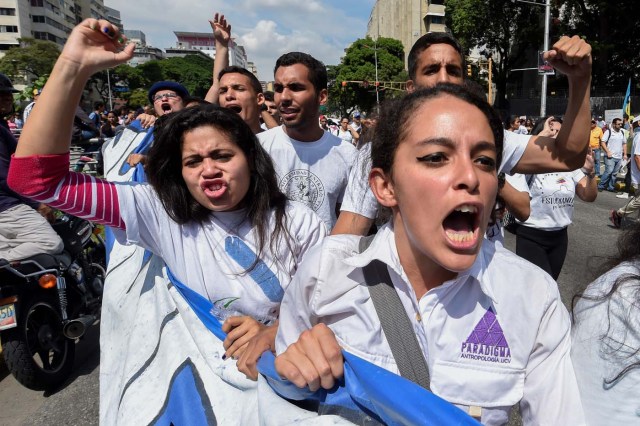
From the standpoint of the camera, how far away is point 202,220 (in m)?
2.13

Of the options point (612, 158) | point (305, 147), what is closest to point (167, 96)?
point (305, 147)

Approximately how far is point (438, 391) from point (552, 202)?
3.13 metres

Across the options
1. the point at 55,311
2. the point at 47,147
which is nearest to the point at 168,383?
the point at 47,147

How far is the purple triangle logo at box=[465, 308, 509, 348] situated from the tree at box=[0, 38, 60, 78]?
59.6 metres

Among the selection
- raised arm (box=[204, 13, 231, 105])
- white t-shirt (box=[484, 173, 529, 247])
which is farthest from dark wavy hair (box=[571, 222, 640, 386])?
raised arm (box=[204, 13, 231, 105])

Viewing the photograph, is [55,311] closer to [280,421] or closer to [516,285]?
[280,421]

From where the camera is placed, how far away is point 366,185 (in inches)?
83.7

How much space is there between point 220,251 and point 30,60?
6079cm

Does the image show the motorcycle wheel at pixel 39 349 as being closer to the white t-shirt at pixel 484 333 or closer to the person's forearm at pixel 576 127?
the white t-shirt at pixel 484 333

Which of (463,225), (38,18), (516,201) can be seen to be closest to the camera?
(463,225)

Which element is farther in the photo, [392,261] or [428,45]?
[428,45]

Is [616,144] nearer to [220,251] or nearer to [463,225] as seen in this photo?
[220,251]

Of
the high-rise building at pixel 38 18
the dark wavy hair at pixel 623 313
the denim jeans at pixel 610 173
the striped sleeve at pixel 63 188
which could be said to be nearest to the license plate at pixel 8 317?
the striped sleeve at pixel 63 188

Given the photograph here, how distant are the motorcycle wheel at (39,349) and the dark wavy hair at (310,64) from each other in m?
2.49
